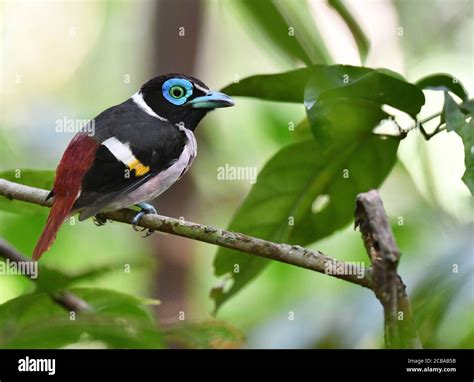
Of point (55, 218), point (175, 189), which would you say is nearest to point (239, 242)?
point (55, 218)

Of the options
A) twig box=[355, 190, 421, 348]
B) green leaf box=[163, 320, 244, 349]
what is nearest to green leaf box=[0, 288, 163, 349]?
green leaf box=[163, 320, 244, 349]

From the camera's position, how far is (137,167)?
5.35ft

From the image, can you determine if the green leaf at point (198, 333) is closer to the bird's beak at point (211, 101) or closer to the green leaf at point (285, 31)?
the green leaf at point (285, 31)

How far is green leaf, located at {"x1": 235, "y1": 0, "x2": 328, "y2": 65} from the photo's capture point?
162cm

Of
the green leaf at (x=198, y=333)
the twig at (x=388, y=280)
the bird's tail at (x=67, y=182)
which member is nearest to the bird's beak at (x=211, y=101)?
the bird's tail at (x=67, y=182)

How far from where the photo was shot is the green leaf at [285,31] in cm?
162

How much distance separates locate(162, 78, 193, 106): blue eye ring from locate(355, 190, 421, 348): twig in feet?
3.48

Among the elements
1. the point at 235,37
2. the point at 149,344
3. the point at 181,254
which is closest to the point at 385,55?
the point at 235,37

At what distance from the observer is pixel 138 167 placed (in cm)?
163

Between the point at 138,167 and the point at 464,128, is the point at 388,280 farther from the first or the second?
the point at 138,167

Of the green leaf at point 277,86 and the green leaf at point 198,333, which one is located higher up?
the green leaf at point 277,86

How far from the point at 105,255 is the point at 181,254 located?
239 millimetres

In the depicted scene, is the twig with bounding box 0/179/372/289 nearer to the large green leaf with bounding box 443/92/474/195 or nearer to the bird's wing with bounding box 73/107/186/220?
the bird's wing with bounding box 73/107/186/220

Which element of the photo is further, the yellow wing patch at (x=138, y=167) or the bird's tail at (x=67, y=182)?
the yellow wing patch at (x=138, y=167)
